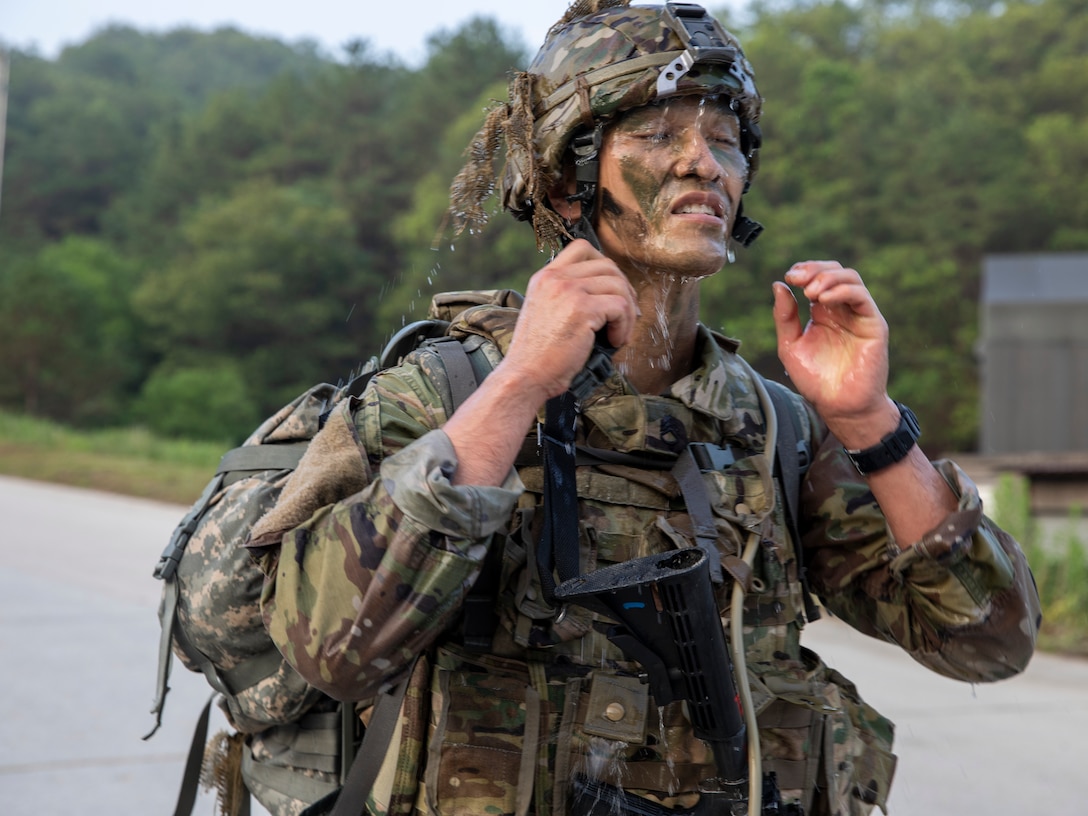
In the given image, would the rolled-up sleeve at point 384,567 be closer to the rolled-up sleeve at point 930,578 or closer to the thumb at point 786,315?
the thumb at point 786,315

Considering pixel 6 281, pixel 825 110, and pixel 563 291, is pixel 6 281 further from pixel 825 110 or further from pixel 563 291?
pixel 563 291

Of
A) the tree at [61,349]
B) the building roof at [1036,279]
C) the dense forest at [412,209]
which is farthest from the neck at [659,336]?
the tree at [61,349]

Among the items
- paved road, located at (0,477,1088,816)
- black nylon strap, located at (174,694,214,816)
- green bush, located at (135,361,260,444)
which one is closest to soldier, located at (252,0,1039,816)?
black nylon strap, located at (174,694,214,816)

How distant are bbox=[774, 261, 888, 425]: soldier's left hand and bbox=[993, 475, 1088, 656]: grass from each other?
5.80m

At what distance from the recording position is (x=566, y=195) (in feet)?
8.10

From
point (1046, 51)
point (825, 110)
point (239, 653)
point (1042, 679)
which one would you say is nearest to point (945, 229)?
point (825, 110)

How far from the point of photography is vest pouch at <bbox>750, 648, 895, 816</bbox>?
2173 mm

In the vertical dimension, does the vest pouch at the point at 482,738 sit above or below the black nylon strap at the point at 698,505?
below

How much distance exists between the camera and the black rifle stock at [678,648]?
74.7 inches

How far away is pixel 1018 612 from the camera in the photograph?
216 centimetres

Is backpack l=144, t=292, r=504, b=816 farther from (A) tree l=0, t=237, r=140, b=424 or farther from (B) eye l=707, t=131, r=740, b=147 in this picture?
(A) tree l=0, t=237, r=140, b=424

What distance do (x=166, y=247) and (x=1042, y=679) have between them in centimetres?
5653

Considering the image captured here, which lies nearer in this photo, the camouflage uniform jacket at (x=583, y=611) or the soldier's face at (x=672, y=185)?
the camouflage uniform jacket at (x=583, y=611)

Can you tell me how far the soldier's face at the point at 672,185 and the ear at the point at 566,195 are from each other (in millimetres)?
101
